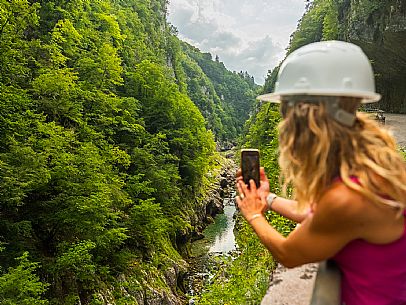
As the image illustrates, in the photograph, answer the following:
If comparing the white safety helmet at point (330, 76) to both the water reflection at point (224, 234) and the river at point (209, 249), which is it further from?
the water reflection at point (224, 234)

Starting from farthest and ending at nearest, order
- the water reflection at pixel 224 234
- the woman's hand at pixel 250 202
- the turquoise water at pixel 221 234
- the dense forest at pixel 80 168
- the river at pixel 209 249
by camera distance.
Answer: the turquoise water at pixel 221 234
the water reflection at pixel 224 234
the river at pixel 209 249
the dense forest at pixel 80 168
the woman's hand at pixel 250 202

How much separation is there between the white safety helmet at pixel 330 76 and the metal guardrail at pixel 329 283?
587mm

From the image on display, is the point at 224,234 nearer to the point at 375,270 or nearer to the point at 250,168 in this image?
the point at 250,168

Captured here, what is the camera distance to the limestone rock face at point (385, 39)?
17.2m

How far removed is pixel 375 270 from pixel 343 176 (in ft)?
1.18

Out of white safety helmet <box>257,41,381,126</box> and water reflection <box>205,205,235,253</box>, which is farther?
water reflection <box>205,205,235,253</box>

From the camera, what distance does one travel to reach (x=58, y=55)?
54.5 ft

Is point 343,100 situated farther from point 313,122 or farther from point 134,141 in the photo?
point 134,141

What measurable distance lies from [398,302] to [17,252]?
1134 centimetres

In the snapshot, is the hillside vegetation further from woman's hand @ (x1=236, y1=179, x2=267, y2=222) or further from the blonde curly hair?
the blonde curly hair

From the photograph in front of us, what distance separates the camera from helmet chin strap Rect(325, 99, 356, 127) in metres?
1.38

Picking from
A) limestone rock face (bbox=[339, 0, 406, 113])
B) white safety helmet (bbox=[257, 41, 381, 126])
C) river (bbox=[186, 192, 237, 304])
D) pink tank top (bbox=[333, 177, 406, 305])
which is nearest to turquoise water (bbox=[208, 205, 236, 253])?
river (bbox=[186, 192, 237, 304])

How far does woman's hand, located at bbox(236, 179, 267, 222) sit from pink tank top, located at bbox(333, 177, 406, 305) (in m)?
0.47

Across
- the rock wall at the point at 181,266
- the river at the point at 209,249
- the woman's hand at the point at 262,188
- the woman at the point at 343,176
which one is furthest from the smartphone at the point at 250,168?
the river at the point at 209,249
